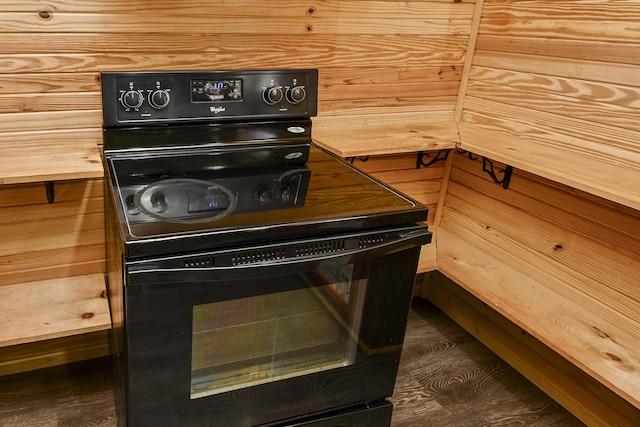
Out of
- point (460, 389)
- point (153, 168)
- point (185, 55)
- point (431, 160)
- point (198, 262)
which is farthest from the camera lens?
point (431, 160)

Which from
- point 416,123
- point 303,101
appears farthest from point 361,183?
point 416,123

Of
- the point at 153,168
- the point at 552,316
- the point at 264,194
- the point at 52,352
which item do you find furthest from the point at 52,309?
the point at 552,316

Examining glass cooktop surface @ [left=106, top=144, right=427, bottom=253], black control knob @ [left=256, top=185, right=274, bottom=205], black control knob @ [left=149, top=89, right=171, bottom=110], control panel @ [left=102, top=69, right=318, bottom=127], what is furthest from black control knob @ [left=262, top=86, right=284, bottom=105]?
black control knob @ [left=256, top=185, right=274, bottom=205]

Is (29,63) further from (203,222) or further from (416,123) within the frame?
(416,123)

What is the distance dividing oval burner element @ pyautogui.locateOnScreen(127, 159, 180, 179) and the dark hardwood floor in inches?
33.4

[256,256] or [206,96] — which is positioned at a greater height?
[206,96]

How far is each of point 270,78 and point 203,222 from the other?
65cm

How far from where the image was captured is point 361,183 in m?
1.45

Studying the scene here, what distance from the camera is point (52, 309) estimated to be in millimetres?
1576

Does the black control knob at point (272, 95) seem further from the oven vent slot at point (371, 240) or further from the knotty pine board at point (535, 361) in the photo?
the knotty pine board at point (535, 361)

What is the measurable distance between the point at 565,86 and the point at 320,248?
3.50 feet

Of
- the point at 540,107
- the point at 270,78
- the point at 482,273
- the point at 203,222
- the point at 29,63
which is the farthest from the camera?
the point at 482,273

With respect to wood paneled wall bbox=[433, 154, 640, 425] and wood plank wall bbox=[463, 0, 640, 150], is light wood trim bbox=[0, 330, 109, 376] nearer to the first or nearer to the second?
wood paneled wall bbox=[433, 154, 640, 425]

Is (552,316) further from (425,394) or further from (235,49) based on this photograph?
(235,49)
